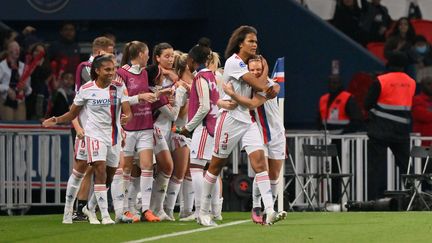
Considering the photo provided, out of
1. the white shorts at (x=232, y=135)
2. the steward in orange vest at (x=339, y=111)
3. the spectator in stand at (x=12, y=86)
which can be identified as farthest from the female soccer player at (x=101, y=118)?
the steward in orange vest at (x=339, y=111)

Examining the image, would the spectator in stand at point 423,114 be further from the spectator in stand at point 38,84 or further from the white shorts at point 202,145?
the white shorts at point 202,145

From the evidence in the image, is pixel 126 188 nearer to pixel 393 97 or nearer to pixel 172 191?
pixel 172 191

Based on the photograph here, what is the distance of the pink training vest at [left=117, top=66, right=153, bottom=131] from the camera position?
20.6 meters

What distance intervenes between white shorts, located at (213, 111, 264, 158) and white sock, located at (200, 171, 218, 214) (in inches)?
12.1

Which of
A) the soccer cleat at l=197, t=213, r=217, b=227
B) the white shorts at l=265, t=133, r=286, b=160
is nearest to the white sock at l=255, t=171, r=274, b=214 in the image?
the soccer cleat at l=197, t=213, r=217, b=227

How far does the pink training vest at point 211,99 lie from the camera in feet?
66.5

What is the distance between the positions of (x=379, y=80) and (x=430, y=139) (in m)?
1.43

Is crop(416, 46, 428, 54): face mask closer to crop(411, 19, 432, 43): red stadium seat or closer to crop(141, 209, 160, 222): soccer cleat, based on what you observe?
crop(411, 19, 432, 43): red stadium seat

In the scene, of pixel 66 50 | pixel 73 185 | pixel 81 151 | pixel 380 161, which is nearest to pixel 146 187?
pixel 73 185

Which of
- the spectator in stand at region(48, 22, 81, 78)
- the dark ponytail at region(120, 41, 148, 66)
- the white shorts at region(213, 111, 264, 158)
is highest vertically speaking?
the spectator in stand at region(48, 22, 81, 78)

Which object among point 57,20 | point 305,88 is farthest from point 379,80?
point 57,20

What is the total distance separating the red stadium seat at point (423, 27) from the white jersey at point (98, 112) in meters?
12.2

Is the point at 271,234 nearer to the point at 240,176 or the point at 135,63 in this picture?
the point at 135,63

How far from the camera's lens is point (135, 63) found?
2059 cm
